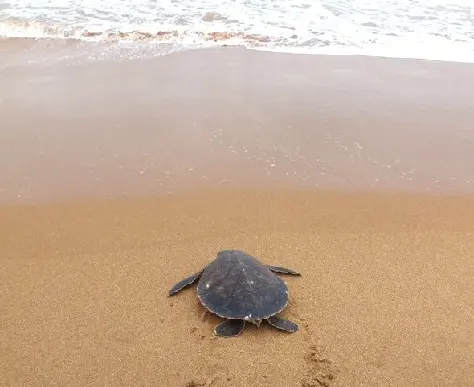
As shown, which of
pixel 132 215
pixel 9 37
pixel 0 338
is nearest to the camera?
pixel 0 338

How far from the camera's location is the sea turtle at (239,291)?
343 centimetres

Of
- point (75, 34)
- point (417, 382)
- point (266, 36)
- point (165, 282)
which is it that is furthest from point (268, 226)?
point (75, 34)

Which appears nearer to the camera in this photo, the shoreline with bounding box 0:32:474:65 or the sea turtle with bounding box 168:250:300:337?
the sea turtle with bounding box 168:250:300:337

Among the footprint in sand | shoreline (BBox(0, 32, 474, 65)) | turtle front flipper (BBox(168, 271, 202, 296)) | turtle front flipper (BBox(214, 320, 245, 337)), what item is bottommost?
shoreline (BBox(0, 32, 474, 65))

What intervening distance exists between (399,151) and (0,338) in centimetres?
455

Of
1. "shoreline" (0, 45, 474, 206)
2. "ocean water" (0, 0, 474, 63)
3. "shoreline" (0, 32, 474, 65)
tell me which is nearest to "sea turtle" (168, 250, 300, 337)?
"shoreline" (0, 45, 474, 206)

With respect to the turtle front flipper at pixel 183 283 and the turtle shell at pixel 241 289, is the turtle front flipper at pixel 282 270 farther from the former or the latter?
the turtle front flipper at pixel 183 283

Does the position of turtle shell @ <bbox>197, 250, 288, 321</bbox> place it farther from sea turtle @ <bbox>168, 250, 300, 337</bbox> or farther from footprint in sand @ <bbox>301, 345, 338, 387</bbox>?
footprint in sand @ <bbox>301, 345, 338, 387</bbox>

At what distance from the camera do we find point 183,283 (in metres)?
3.81

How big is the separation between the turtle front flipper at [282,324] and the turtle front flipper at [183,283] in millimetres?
723

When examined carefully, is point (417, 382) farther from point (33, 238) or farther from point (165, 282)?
point (33, 238)

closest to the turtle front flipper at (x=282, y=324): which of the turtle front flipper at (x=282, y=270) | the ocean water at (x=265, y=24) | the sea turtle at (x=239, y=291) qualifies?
the sea turtle at (x=239, y=291)

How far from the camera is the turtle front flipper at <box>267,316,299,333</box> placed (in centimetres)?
342

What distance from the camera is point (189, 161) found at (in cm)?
542
